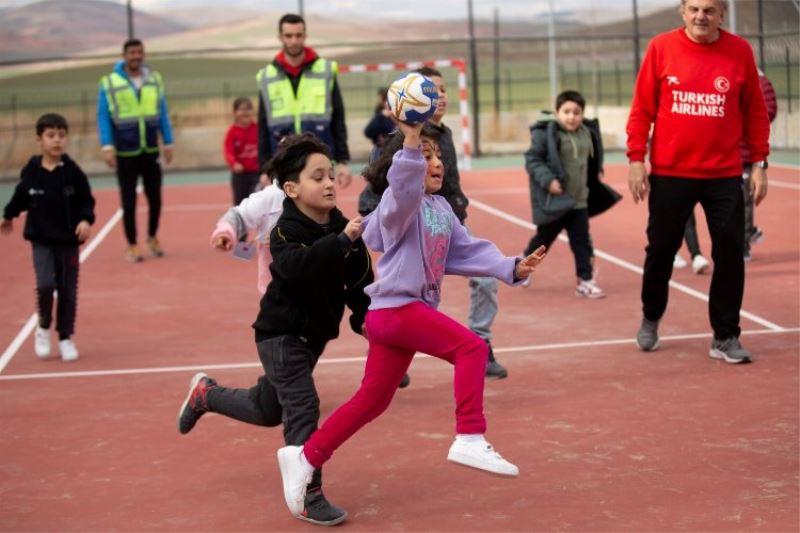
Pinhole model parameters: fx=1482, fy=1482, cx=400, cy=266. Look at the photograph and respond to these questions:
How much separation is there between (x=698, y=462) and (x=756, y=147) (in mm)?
2796

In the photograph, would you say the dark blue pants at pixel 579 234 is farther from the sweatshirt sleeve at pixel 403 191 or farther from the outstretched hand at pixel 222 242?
the sweatshirt sleeve at pixel 403 191

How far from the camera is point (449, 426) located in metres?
7.64

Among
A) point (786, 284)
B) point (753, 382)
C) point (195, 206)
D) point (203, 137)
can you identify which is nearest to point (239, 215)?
point (753, 382)

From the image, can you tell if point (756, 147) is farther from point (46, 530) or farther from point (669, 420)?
point (46, 530)

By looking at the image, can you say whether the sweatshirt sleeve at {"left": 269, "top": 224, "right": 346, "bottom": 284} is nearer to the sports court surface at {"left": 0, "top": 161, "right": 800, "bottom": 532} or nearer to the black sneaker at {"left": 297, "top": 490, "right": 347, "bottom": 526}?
the black sneaker at {"left": 297, "top": 490, "right": 347, "bottom": 526}

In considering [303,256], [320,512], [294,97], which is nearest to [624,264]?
[294,97]

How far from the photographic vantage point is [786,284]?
1188 centimetres

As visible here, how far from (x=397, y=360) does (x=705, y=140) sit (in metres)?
3.51

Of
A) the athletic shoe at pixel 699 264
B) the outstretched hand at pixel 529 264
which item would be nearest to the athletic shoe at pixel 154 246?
the athletic shoe at pixel 699 264

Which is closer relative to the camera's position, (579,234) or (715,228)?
(715,228)

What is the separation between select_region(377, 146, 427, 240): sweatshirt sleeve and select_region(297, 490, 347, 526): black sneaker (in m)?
1.15

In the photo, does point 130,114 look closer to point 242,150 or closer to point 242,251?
point 242,150

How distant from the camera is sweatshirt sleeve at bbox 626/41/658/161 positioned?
29.3 feet

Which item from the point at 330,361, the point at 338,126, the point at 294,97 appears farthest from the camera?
the point at 338,126
